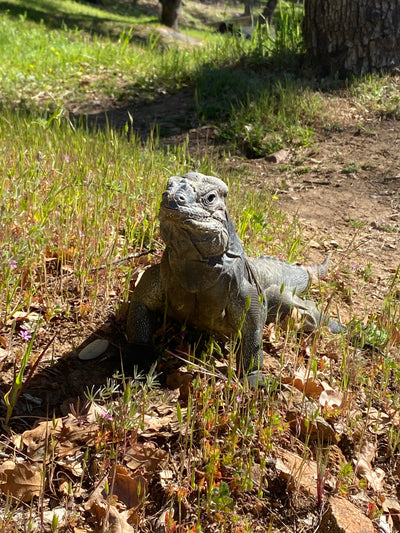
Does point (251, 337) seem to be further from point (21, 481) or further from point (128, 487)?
point (21, 481)

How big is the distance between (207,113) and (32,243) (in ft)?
18.5

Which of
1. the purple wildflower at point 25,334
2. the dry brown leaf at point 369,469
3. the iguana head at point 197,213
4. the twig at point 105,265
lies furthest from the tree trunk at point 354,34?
the purple wildflower at point 25,334

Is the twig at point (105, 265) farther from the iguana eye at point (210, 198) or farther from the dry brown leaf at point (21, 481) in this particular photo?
the dry brown leaf at point (21, 481)

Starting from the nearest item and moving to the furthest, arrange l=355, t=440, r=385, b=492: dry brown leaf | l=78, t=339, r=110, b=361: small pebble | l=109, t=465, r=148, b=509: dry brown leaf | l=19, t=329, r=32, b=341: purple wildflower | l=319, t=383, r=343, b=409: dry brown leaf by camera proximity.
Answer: l=109, t=465, r=148, b=509: dry brown leaf, l=355, t=440, r=385, b=492: dry brown leaf, l=19, t=329, r=32, b=341: purple wildflower, l=319, t=383, r=343, b=409: dry brown leaf, l=78, t=339, r=110, b=361: small pebble

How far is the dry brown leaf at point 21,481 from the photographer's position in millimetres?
2350

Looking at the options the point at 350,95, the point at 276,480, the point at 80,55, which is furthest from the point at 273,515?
the point at 80,55

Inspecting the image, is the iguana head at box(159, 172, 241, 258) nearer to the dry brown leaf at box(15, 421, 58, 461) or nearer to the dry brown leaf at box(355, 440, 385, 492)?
→ the dry brown leaf at box(15, 421, 58, 461)

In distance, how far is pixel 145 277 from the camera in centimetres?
328

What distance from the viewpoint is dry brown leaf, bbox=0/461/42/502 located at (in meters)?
2.35

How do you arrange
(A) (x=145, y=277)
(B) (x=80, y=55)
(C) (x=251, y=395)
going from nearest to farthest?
(C) (x=251, y=395), (A) (x=145, y=277), (B) (x=80, y=55)

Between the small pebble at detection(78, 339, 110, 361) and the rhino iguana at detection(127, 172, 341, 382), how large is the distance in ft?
0.65

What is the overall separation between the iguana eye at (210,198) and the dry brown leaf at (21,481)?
1.39 m

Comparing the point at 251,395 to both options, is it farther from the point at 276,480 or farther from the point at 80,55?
the point at 80,55

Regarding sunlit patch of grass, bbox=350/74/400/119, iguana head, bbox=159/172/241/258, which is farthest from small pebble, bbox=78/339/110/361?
sunlit patch of grass, bbox=350/74/400/119
